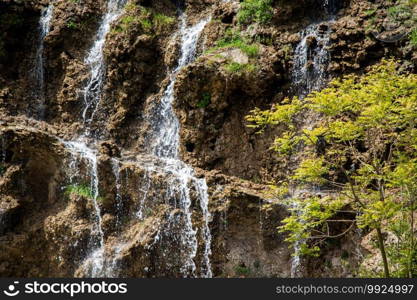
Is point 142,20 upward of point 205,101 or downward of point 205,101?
upward

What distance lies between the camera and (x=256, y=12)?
17484mm

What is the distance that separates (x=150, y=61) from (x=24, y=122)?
4.88 metres

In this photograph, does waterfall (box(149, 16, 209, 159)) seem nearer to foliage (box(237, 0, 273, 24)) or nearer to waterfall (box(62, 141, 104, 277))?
foliage (box(237, 0, 273, 24))

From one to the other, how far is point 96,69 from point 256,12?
6145mm

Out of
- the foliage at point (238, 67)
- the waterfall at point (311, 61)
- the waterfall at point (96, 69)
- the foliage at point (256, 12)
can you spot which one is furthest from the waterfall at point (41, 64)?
the waterfall at point (311, 61)

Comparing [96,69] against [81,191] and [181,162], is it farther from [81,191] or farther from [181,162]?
[81,191]

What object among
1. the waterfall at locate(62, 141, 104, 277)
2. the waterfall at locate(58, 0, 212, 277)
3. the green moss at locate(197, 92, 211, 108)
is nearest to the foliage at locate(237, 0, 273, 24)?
the waterfall at locate(58, 0, 212, 277)

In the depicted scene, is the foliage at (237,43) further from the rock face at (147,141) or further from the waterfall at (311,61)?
the waterfall at (311,61)

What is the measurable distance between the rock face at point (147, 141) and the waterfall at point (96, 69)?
0.18 metres

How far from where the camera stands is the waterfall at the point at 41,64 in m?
17.3

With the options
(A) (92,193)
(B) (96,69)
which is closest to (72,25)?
(B) (96,69)

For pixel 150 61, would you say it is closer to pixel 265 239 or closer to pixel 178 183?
pixel 178 183

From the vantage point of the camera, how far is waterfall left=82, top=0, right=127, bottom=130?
55.6 ft

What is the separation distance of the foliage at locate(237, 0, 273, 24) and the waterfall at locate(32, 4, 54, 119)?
7.25 meters
